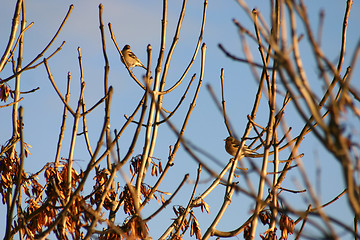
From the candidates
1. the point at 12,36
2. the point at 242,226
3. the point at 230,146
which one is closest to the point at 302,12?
the point at 242,226

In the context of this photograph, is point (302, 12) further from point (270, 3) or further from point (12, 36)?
point (12, 36)

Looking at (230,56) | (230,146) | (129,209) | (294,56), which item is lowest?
(294,56)

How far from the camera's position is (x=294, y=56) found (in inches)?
70.0

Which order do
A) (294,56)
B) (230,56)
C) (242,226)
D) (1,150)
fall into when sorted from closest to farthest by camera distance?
(294,56)
(230,56)
(242,226)
(1,150)

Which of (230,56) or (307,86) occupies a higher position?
(230,56)

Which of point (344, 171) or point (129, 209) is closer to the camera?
point (344, 171)

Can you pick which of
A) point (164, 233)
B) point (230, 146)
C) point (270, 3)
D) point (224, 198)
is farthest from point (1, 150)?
point (230, 146)

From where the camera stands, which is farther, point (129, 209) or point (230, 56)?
point (129, 209)

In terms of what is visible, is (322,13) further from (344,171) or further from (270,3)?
(344,171)

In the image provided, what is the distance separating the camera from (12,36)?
184 inches

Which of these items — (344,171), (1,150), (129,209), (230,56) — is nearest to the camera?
(344,171)

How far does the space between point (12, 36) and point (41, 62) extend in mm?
394

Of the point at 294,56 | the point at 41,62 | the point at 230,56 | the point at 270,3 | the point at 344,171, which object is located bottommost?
the point at 344,171

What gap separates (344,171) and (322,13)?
0.78 meters
